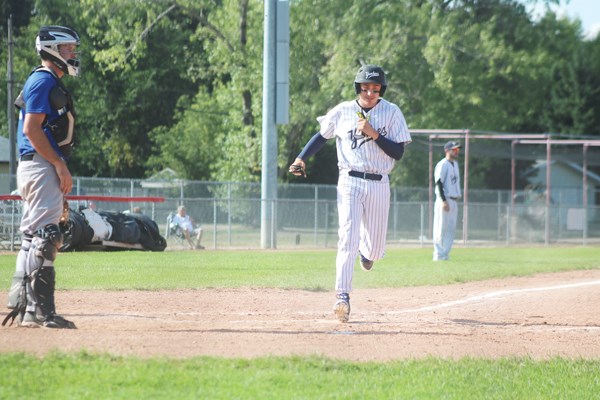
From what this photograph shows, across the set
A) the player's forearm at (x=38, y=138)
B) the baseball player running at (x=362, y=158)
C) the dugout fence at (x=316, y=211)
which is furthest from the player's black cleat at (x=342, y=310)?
the dugout fence at (x=316, y=211)

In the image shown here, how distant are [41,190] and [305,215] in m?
24.7

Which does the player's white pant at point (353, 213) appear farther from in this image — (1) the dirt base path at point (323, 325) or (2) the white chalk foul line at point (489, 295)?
(2) the white chalk foul line at point (489, 295)

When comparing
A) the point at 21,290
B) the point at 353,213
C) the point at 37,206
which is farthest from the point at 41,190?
the point at 353,213

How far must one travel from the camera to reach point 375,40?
3850cm

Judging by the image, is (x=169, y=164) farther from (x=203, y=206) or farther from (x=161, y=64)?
(x=203, y=206)

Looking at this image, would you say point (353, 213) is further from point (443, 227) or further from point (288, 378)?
point (443, 227)

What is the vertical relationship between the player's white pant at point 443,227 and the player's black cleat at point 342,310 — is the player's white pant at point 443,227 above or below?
above

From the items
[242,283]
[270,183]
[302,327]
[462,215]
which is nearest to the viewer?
[302,327]

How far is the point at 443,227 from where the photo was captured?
18.9m

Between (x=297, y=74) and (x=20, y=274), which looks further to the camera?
(x=297, y=74)

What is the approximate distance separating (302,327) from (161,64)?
153ft

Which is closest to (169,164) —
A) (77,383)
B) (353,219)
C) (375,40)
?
(375,40)

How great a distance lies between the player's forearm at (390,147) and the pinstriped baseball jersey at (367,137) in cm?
8

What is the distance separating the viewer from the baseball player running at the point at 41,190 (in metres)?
7.35
